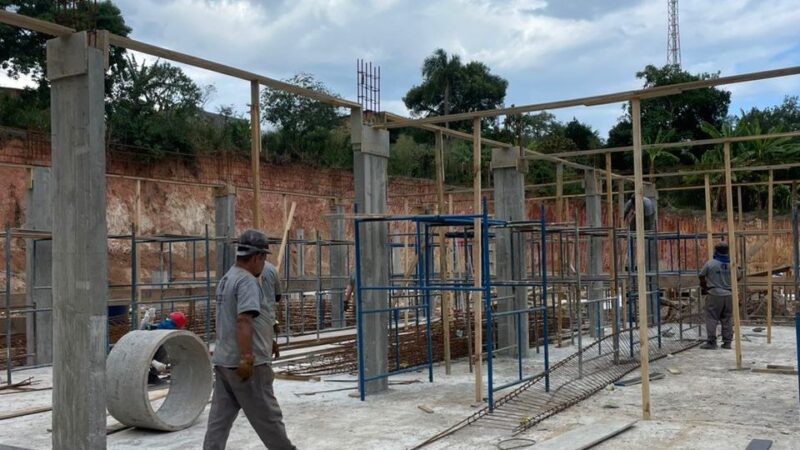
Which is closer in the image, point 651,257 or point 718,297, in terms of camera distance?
point 718,297

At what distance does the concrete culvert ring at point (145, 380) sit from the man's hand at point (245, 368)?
2.13 m

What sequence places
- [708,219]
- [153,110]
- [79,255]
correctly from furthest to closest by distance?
1. [153,110]
2. [708,219]
3. [79,255]

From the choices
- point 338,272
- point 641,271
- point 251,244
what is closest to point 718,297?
point 641,271

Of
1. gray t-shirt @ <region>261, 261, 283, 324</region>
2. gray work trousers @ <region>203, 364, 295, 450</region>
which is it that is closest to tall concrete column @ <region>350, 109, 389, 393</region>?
gray t-shirt @ <region>261, 261, 283, 324</region>

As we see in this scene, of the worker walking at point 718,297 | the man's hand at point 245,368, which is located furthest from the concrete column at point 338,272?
the man's hand at point 245,368

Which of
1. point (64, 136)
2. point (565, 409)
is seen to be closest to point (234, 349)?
point (64, 136)

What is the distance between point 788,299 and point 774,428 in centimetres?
1329

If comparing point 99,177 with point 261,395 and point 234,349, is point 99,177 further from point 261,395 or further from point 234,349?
point 261,395

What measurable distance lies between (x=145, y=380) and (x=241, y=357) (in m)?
2.15

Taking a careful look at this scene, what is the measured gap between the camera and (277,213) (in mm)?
30406

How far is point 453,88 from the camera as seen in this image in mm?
41062

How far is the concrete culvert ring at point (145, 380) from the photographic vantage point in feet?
22.7

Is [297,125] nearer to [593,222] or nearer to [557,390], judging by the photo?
[593,222]

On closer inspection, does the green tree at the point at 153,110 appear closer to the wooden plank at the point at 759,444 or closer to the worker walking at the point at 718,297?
the worker walking at the point at 718,297
